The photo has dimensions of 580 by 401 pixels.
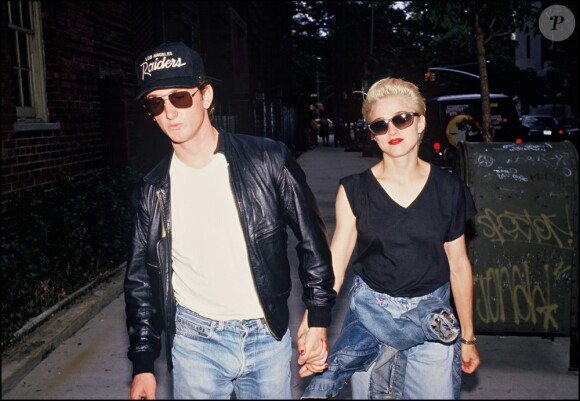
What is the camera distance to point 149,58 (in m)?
2.96

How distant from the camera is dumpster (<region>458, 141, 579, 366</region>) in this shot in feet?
16.3

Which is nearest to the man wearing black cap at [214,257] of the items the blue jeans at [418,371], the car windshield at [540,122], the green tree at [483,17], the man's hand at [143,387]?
the man's hand at [143,387]

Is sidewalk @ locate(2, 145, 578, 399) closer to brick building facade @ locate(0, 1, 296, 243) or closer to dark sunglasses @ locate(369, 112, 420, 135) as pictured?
brick building facade @ locate(0, 1, 296, 243)

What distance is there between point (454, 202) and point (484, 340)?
314 centimetres

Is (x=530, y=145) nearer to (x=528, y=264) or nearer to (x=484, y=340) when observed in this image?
(x=528, y=264)

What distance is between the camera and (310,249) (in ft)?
9.25

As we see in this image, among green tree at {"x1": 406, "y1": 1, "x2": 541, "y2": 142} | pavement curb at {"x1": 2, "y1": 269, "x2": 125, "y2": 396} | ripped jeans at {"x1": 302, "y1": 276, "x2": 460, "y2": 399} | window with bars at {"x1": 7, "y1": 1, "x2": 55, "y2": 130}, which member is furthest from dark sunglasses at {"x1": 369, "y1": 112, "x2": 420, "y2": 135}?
green tree at {"x1": 406, "y1": 1, "x2": 541, "y2": 142}

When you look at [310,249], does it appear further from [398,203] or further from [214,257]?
[398,203]

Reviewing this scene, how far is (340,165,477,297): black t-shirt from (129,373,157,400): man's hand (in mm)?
1016

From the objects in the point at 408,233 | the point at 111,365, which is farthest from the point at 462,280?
the point at 111,365

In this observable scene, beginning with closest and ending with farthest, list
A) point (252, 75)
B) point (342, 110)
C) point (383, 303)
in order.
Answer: point (383, 303) < point (252, 75) < point (342, 110)

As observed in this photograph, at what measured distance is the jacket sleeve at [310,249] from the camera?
9.20 ft

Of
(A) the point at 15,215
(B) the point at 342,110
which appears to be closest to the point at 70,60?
(A) the point at 15,215

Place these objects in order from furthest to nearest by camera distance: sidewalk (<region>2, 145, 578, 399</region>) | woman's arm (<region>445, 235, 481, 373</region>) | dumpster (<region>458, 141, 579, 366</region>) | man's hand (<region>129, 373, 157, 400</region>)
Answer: dumpster (<region>458, 141, 579, 366</region>), sidewalk (<region>2, 145, 578, 399</region>), woman's arm (<region>445, 235, 481, 373</region>), man's hand (<region>129, 373, 157, 400</region>)
